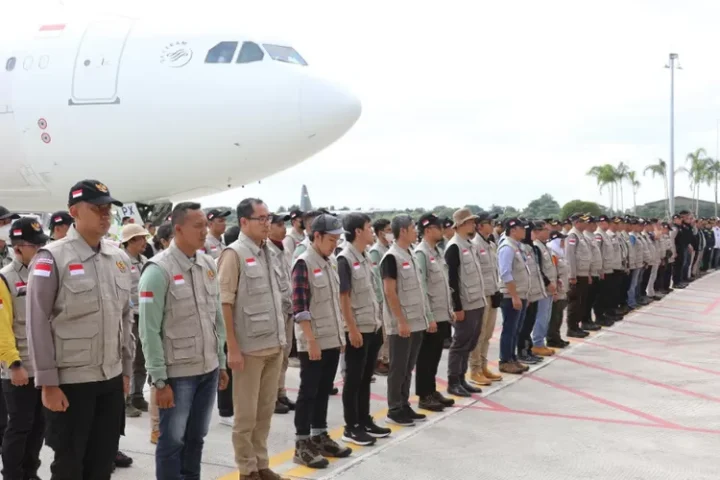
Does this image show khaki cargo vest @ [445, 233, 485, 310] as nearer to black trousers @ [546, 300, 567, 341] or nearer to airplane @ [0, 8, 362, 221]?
black trousers @ [546, 300, 567, 341]

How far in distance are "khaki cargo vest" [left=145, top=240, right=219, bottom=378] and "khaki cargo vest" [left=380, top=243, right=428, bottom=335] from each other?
2576mm

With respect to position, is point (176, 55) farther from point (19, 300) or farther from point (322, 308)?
point (19, 300)

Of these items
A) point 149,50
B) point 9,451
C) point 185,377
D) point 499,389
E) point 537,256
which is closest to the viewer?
point 185,377

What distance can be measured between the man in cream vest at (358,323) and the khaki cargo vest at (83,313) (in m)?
2.41


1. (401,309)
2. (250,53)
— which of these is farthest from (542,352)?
(250,53)

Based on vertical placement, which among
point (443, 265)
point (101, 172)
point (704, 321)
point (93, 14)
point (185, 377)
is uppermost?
point (93, 14)

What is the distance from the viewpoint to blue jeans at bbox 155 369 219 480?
180 inches

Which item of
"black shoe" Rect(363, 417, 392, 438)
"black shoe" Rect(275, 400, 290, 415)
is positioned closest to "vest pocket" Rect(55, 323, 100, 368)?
"black shoe" Rect(363, 417, 392, 438)

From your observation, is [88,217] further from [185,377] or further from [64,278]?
[185,377]

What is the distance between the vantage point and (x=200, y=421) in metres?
4.78

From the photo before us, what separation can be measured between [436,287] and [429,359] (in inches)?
28.1

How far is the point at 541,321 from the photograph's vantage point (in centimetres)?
1097

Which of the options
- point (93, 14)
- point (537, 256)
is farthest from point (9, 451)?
point (93, 14)

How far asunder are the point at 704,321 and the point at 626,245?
216 centimetres
